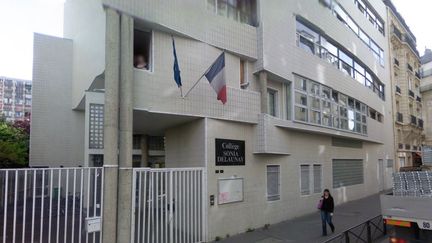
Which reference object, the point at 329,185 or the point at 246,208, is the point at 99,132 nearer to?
the point at 246,208

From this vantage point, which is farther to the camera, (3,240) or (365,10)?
(365,10)

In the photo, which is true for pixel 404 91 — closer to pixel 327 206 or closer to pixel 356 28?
pixel 356 28

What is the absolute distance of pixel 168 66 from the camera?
A: 9.98m

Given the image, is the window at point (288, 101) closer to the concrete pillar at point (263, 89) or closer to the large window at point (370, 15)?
the concrete pillar at point (263, 89)

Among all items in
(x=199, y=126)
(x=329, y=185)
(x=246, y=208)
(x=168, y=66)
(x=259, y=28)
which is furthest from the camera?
(x=329, y=185)

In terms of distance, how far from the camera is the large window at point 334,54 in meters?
15.7

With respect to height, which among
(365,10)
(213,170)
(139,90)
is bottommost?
(213,170)

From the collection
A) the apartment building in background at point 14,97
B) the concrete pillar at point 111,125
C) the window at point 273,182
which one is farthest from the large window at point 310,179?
the apartment building in background at point 14,97

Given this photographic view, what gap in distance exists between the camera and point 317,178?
16172 mm

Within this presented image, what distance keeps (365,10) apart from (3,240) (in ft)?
83.9

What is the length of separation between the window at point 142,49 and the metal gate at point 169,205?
9.75 feet

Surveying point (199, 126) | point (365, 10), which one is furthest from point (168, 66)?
point (365, 10)

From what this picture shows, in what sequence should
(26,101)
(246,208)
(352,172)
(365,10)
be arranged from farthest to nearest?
1. (26,101)
2. (365,10)
3. (352,172)
4. (246,208)

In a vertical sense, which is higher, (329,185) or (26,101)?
(26,101)
